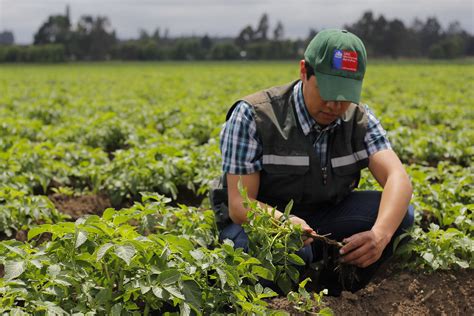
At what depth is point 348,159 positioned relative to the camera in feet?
10.8

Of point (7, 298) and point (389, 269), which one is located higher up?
point (7, 298)

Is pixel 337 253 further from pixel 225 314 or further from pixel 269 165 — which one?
pixel 225 314

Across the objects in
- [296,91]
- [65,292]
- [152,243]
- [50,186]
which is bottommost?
[50,186]

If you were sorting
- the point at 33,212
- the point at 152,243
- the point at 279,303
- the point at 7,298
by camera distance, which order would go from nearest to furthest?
the point at 7,298, the point at 152,243, the point at 279,303, the point at 33,212

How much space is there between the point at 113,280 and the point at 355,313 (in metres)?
1.23

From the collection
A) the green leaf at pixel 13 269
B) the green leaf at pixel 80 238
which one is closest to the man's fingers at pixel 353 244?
the green leaf at pixel 80 238

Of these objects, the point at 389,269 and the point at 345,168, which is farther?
the point at 389,269

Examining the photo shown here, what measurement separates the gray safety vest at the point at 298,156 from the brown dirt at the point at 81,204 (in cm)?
208

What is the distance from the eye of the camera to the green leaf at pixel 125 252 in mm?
2223

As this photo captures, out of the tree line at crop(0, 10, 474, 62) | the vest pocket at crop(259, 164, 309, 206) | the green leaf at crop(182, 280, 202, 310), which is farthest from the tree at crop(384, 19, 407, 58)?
the green leaf at crop(182, 280, 202, 310)

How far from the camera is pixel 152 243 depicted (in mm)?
2402

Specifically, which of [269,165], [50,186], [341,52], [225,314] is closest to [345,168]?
[269,165]

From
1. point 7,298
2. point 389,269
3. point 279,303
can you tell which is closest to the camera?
point 7,298

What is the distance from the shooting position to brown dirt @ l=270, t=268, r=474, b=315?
3.03m
